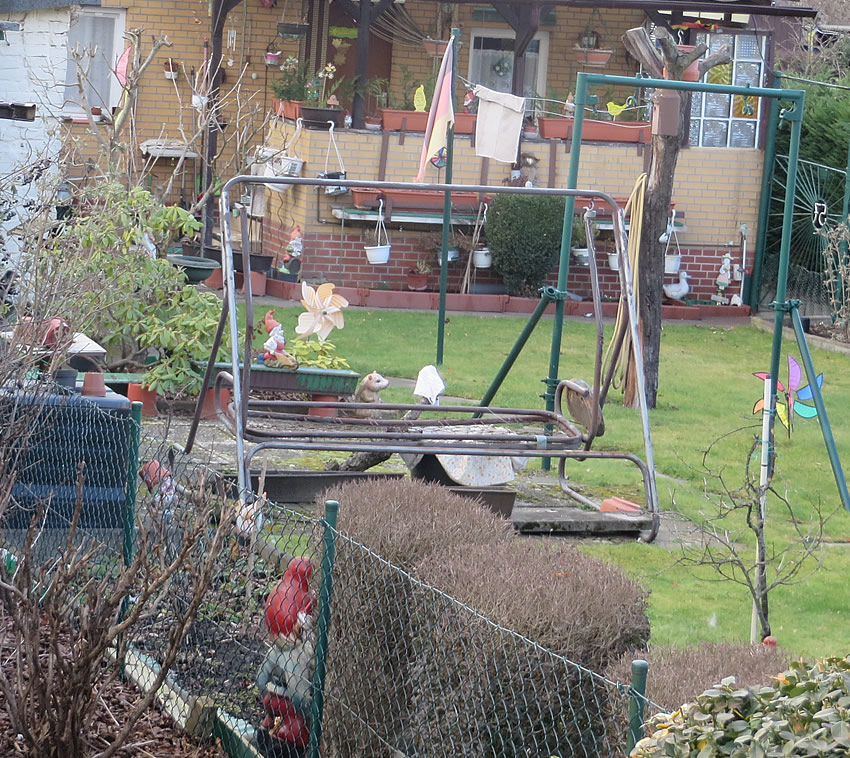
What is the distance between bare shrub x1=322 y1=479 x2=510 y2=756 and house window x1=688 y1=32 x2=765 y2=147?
1266cm

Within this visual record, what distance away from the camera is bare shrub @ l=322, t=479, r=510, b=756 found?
365 centimetres

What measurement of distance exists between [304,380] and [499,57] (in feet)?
30.2

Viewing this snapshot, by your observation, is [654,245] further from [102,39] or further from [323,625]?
[102,39]

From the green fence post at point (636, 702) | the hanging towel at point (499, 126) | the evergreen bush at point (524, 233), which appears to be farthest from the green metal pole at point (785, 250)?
the evergreen bush at point (524, 233)

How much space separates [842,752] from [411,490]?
2.50 meters

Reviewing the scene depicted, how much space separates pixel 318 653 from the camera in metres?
3.73

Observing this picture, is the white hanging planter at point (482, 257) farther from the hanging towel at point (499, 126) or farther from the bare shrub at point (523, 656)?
the bare shrub at point (523, 656)

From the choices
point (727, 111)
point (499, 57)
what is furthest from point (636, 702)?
point (499, 57)

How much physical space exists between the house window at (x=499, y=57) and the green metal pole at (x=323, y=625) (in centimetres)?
1397

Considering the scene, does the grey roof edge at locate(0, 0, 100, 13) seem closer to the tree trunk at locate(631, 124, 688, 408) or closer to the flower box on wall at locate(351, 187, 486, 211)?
the tree trunk at locate(631, 124, 688, 408)

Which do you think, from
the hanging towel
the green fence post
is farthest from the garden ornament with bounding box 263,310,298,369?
the green fence post

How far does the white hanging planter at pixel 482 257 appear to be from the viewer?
1483 centimetres

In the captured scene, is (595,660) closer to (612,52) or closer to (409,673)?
(409,673)

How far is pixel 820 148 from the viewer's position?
15930 mm
